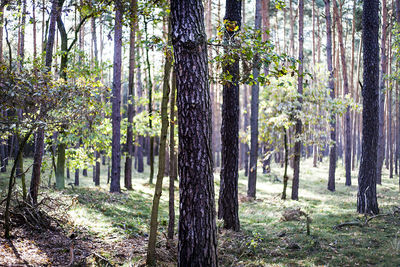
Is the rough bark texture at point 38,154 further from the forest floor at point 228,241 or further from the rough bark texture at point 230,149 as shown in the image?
the rough bark texture at point 230,149

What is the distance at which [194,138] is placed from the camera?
174 inches

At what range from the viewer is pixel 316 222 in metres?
9.46

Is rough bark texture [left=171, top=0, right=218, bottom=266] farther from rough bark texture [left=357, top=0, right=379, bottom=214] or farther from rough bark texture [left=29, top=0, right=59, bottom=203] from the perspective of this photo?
rough bark texture [left=357, top=0, right=379, bottom=214]

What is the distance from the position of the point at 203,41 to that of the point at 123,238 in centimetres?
480

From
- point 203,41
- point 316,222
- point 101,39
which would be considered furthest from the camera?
point 101,39

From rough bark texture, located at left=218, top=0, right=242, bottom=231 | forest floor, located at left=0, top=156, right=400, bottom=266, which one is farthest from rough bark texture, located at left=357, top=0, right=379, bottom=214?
rough bark texture, located at left=218, top=0, right=242, bottom=231

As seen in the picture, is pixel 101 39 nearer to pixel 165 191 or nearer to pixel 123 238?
pixel 165 191

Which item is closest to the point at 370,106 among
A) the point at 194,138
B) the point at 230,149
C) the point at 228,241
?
the point at 230,149

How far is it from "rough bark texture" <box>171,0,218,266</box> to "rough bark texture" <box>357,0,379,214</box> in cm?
689

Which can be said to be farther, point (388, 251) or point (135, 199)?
point (135, 199)

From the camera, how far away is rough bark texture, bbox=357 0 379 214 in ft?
31.0

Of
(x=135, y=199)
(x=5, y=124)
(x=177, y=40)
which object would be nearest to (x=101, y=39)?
(x=135, y=199)

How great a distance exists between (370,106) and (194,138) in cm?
724

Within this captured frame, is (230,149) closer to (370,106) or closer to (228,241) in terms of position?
(228,241)
